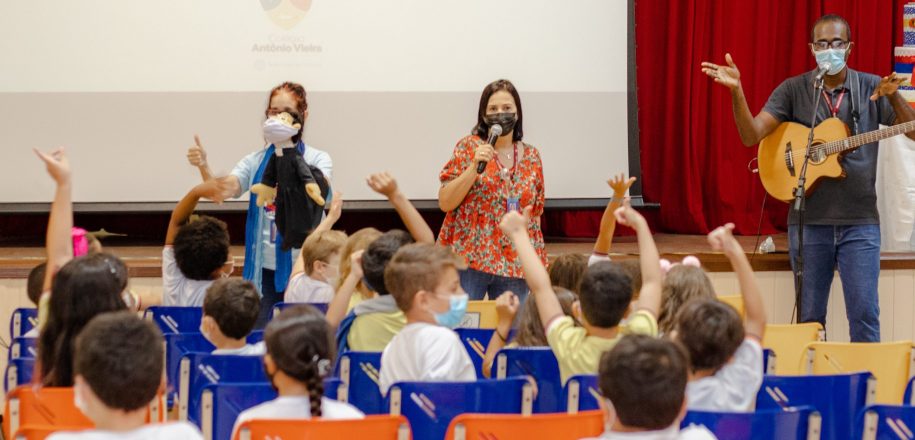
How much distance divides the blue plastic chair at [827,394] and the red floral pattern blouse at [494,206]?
196cm

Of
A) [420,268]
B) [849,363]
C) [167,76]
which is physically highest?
[167,76]

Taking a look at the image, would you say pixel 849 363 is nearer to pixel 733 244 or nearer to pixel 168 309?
pixel 733 244

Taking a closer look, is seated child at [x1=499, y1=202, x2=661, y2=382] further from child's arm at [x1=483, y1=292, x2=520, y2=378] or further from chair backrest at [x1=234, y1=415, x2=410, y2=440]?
chair backrest at [x1=234, y1=415, x2=410, y2=440]

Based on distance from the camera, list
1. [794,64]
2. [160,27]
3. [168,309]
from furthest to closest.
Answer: [794,64]
[160,27]
[168,309]

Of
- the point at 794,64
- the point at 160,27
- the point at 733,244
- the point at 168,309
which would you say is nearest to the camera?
the point at 733,244

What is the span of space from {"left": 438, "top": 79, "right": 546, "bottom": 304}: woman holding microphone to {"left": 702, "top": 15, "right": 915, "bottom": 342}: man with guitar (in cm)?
99

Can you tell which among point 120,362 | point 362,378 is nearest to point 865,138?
point 362,378

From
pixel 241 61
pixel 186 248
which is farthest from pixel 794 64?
pixel 186 248

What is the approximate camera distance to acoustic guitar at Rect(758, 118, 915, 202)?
512 centimetres

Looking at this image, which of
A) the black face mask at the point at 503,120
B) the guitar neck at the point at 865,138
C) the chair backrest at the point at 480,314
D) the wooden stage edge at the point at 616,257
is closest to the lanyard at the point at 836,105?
the guitar neck at the point at 865,138

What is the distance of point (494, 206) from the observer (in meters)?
Answer: 4.88

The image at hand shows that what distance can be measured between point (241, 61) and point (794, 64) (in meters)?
3.74

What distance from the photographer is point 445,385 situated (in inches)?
106

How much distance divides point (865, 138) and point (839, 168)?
20 centimetres
